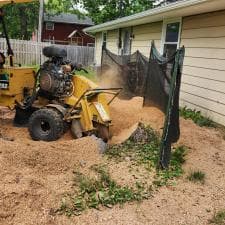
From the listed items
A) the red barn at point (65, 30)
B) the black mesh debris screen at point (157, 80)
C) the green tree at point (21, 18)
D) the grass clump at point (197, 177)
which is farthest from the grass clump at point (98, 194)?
the red barn at point (65, 30)

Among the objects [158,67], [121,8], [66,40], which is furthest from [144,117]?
[66,40]

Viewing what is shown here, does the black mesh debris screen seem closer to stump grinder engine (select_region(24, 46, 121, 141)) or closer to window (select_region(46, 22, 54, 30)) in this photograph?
stump grinder engine (select_region(24, 46, 121, 141))

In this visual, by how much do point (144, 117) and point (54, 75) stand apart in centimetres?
191

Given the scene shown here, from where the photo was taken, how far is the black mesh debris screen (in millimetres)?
5754

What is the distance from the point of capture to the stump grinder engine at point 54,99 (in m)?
6.70

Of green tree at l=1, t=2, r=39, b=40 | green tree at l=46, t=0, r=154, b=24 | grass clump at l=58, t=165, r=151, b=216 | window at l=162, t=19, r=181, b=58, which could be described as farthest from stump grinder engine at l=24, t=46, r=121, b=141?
green tree at l=1, t=2, r=39, b=40

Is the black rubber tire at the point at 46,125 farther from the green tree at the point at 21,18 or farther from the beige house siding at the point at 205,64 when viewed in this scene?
the green tree at the point at 21,18

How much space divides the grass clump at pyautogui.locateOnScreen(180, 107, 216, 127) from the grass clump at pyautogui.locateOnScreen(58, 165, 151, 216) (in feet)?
13.4

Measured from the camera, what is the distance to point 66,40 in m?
51.1

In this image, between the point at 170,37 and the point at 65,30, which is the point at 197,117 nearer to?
the point at 170,37

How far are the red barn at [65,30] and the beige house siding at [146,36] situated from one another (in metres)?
33.9

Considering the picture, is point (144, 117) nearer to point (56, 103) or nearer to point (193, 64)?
point (56, 103)

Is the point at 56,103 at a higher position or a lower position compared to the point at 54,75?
lower

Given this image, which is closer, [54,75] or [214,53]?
[54,75]
